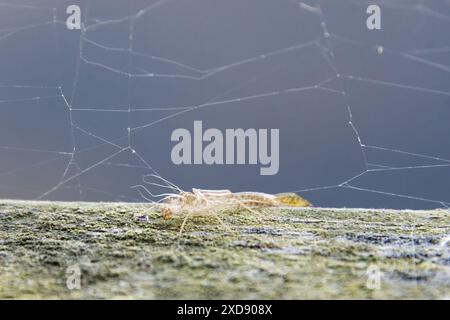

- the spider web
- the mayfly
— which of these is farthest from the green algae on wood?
the spider web

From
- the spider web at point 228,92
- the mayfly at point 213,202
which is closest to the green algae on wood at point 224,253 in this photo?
the mayfly at point 213,202

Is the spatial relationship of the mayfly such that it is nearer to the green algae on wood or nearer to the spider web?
the green algae on wood

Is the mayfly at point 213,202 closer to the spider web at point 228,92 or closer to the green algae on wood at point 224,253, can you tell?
the green algae on wood at point 224,253

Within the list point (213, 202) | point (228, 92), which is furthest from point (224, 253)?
point (228, 92)
